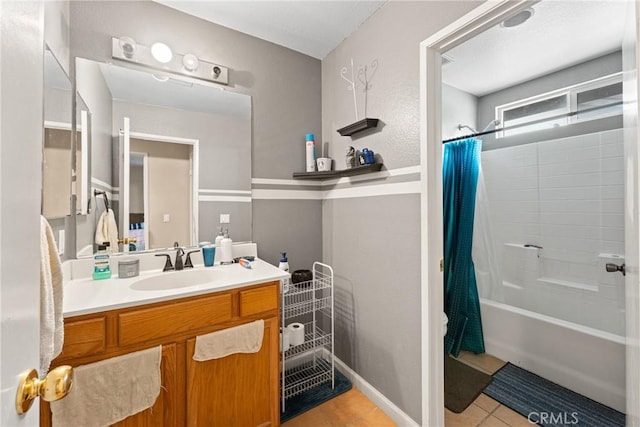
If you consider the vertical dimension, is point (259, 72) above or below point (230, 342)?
above

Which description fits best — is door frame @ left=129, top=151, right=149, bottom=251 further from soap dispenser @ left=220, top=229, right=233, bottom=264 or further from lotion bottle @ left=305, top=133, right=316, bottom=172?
lotion bottle @ left=305, top=133, right=316, bottom=172

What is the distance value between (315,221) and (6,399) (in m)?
1.91

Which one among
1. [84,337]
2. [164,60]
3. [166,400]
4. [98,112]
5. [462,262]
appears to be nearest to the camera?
[84,337]

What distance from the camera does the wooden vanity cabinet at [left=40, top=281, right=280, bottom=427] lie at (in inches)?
41.2

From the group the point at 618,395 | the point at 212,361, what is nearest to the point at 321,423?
the point at 212,361

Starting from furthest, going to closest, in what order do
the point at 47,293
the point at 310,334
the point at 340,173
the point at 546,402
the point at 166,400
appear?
the point at 310,334, the point at 340,173, the point at 546,402, the point at 166,400, the point at 47,293

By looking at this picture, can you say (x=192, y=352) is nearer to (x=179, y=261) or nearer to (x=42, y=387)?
(x=179, y=261)

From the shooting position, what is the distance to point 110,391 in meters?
1.06

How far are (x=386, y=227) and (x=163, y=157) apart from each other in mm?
1469

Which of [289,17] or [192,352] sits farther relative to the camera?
[289,17]

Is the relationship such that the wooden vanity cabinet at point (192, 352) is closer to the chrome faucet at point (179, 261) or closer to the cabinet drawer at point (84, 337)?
the cabinet drawer at point (84, 337)

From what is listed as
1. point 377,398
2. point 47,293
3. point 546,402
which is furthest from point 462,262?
point 47,293

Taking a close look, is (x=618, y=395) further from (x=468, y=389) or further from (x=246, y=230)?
(x=246, y=230)

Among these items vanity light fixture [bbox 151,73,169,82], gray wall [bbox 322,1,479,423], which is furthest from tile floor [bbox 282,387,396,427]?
vanity light fixture [bbox 151,73,169,82]
